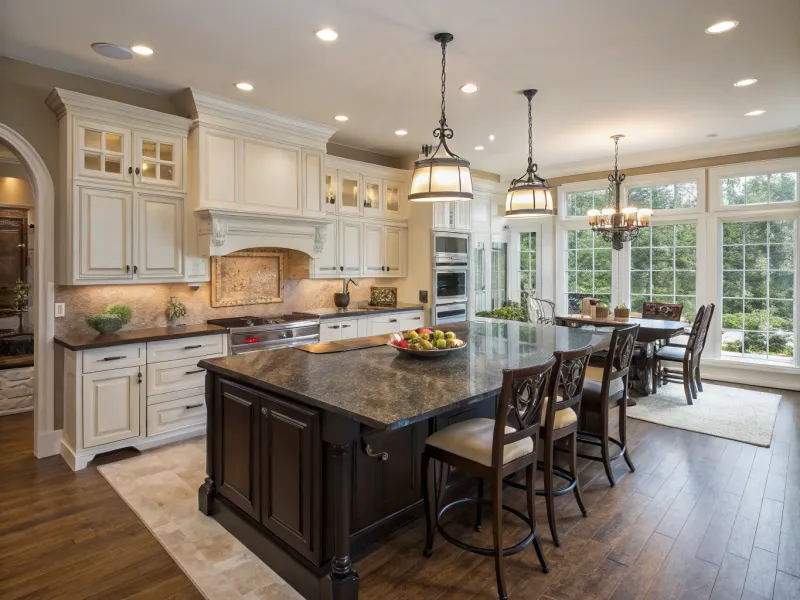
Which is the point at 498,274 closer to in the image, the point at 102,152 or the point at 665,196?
the point at 665,196

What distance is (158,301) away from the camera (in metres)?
4.37

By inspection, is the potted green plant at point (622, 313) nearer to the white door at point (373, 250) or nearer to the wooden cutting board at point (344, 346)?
the white door at point (373, 250)

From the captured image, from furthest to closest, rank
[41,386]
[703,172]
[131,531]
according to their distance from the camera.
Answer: [703,172] < [41,386] < [131,531]

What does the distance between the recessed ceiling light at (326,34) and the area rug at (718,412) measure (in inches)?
167

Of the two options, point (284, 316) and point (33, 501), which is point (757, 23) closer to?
point (284, 316)

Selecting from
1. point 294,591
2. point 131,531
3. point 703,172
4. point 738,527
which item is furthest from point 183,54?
point 703,172

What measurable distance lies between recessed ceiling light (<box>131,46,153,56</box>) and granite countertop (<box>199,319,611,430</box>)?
2.19 meters

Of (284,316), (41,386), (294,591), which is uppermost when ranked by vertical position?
(284,316)

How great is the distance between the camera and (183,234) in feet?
13.9

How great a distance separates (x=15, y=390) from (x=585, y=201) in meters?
7.44

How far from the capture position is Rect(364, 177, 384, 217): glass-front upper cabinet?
5941 mm

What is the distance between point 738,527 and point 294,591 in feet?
7.97

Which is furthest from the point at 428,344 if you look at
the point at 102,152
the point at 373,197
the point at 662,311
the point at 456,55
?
the point at 662,311

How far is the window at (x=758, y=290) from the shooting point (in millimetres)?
5777
